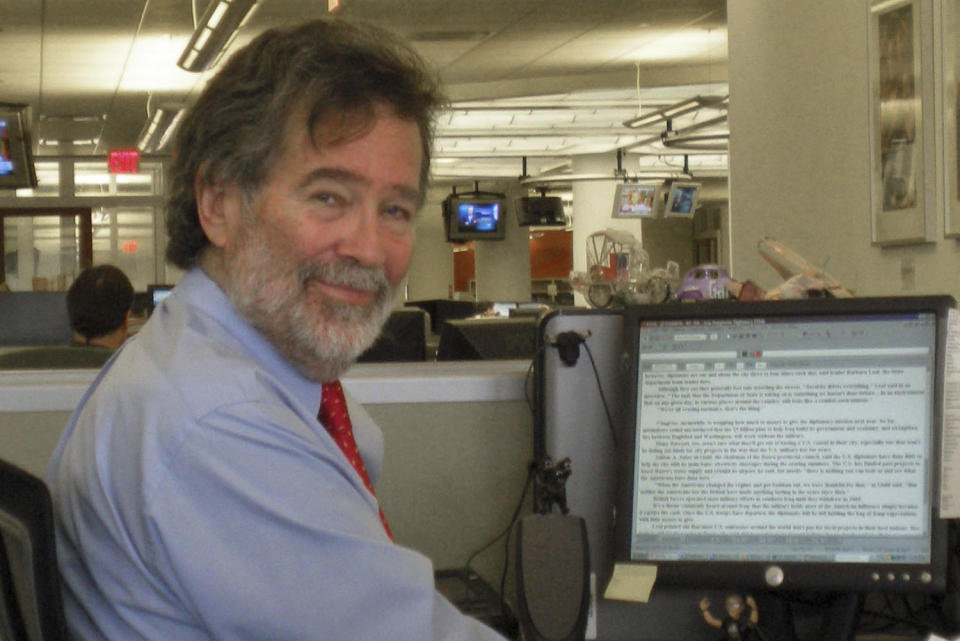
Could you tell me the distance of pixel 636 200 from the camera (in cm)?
1455

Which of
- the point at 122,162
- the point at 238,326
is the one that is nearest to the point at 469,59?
the point at 122,162

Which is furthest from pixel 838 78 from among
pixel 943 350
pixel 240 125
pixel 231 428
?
pixel 231 428

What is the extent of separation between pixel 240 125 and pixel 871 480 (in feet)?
3.06

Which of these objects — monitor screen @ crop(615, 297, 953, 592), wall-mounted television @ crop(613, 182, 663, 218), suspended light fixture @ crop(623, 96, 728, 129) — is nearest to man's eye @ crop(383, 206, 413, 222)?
monitor screen @ crop(615, 297, 953, 592)

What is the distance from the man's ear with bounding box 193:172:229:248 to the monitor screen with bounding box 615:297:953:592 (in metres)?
0.62

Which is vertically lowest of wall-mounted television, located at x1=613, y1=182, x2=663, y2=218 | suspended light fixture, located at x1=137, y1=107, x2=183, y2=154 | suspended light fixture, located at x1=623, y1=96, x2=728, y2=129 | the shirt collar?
the shirt collar

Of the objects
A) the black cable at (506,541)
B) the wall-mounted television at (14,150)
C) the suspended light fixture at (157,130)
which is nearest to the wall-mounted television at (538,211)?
the suspended light fixture at (157,130)

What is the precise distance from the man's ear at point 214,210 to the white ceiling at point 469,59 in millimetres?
4820

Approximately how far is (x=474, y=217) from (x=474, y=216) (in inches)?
0.6

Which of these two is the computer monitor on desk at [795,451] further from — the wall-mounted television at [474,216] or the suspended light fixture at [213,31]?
the wall-mounted television at [474,216]

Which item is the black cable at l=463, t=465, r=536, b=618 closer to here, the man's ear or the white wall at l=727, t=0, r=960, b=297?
the man's ear

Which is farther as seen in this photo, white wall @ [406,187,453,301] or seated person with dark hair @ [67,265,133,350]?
white wall @ [406,187,453,301]

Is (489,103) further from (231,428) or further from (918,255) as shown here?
(231,428)

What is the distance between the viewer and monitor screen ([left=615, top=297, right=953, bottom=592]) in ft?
5.27
